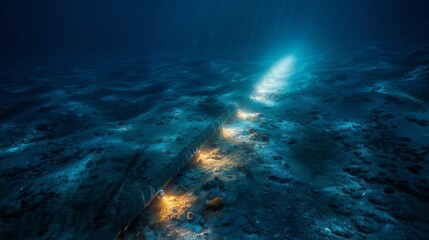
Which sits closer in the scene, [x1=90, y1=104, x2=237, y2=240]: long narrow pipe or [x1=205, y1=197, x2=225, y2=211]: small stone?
[x1=90, y1=104, x2=237, y2=240]: long narrow pipe

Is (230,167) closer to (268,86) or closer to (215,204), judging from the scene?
(215,204)

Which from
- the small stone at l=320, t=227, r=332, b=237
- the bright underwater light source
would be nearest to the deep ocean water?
the small stone at l=320, t=227, r=332, b=237

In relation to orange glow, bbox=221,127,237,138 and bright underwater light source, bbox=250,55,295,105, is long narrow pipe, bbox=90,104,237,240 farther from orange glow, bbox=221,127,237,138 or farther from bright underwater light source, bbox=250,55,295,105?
bright underwater light source, bbox=250,55,295,105

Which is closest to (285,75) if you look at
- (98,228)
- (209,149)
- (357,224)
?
(209,149)

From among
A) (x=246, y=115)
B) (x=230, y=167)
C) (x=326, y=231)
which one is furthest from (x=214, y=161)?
(x=246, y=115)

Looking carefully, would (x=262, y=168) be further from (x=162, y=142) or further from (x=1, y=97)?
(x=1, y=97)

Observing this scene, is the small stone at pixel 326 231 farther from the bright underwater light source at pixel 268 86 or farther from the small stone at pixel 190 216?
the bright underwater light source at pixel 268 86
